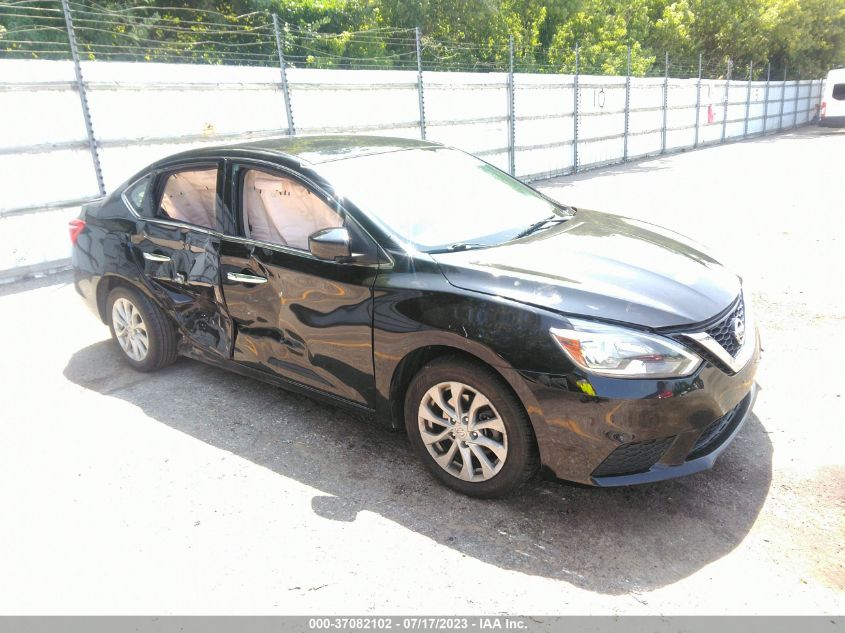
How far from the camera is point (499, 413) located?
9.28 ft

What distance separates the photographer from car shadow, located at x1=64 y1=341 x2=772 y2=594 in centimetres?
268

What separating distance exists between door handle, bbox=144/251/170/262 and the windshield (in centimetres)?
127

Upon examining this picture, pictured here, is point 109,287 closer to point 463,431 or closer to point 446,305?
point 446,305

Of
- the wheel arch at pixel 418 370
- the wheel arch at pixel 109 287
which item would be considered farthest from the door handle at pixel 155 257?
the wheel arch at pixel 418 370

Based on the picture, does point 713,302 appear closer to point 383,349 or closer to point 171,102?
point 383,349

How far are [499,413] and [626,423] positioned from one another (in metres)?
0.52

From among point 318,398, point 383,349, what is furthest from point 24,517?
point 383,349

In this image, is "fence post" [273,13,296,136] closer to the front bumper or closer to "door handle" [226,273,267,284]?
"door handle" [226,273,267,284]

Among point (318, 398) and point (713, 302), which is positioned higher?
A: point (713, 302)

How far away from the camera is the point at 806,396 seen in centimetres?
393

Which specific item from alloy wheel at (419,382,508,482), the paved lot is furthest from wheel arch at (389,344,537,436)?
the paved lot

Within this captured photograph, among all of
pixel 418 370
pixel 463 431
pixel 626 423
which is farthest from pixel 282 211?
pixel 626 423

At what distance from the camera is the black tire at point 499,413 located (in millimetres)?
2793

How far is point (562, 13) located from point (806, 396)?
24385 millimetres
